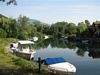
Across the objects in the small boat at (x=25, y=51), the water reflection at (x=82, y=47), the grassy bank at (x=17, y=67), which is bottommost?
the water reflection at (x=82, y=47)

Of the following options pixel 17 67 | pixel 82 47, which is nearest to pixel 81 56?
pixel 82 47

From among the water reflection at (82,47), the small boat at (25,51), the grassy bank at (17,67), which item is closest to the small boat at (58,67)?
the grassy bank at (17,67)

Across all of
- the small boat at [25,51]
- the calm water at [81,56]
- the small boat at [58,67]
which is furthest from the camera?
the small boat at [25,51]

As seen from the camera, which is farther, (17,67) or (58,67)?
(17,67)

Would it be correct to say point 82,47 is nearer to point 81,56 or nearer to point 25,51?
point 81,56

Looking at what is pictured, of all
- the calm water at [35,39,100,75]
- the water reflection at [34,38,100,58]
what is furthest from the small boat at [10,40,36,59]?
the water reflection at [34,38,100,58]

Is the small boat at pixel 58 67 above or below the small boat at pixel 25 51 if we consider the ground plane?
above

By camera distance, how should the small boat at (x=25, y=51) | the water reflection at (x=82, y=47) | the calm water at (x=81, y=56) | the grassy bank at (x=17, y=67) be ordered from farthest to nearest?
the water reflection at (x=82, y=47), the small boat at (x=25, y=51), the calm water at (x=81, y=56), the grassy bank at (x=17, y=67)

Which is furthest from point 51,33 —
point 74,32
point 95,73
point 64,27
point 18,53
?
point 95,73

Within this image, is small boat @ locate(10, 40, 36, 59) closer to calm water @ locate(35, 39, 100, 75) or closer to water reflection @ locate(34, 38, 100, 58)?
calm water @ locate(35, 39, 100, 75)

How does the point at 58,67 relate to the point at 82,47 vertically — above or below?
above

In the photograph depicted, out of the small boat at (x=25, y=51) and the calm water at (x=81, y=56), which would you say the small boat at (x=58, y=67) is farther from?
the small boat at (x=25, y=51)

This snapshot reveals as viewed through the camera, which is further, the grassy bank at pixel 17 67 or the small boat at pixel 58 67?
the small boat at pixel 58 67

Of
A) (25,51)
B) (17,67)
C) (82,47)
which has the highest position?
(17,67)
